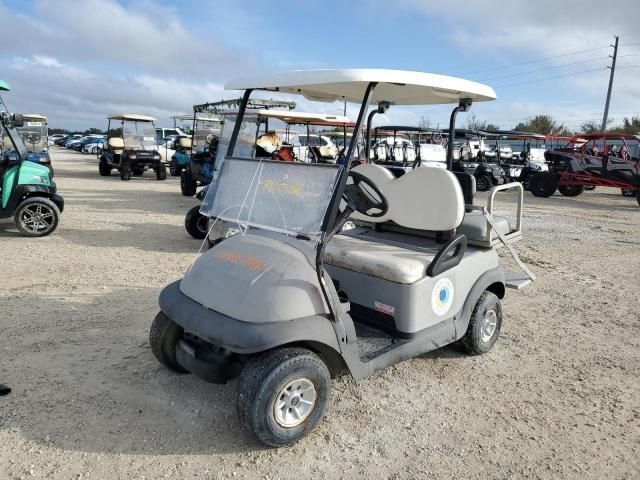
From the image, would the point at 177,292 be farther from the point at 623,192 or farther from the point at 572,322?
the point at 623,192

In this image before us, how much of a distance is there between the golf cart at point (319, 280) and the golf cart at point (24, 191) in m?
4.55

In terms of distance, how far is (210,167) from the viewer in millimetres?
10594

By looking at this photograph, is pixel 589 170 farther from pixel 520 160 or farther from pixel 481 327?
pixel 481 327

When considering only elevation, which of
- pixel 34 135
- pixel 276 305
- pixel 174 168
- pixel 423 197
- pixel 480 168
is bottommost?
pixel 276 305

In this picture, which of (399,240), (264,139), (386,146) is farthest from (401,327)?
(386,146)

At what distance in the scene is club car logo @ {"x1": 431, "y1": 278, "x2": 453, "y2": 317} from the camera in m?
2.99

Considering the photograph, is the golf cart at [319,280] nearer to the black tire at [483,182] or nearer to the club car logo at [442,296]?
the club car logo at [442,296]

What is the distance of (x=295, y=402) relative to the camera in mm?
2412

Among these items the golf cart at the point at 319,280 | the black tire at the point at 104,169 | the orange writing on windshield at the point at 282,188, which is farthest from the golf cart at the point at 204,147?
the orange writing on windshield at the point at 282,188

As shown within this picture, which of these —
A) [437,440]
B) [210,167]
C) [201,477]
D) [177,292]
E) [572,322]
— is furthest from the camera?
[210,167]

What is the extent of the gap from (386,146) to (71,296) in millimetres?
12904

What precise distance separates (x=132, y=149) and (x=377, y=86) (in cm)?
1375

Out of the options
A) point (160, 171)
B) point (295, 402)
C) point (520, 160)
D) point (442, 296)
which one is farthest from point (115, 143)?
point (295, 402)

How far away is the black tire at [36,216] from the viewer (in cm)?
658
